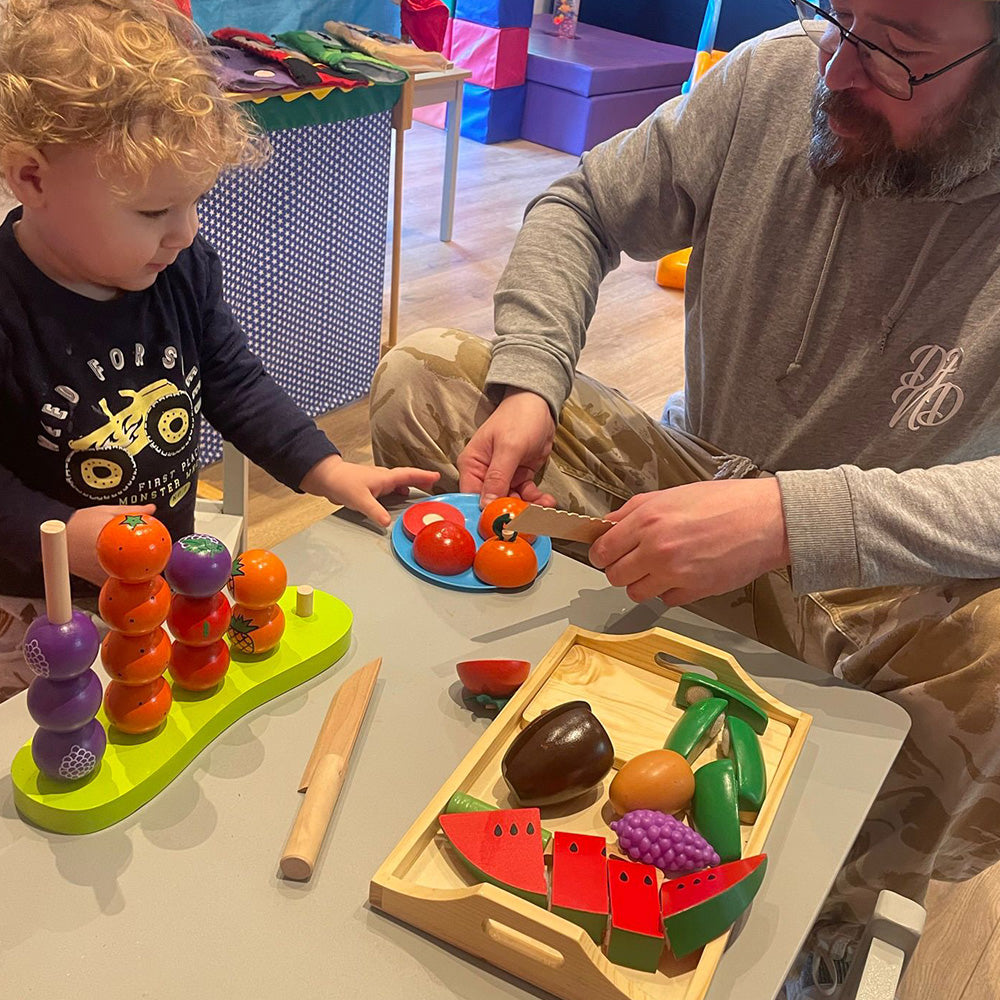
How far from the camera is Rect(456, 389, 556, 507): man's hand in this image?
107 cm

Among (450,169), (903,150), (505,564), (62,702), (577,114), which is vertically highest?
(903,150)

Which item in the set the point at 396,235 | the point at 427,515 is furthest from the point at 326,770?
the point at 396,235

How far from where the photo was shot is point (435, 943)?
0.64 m

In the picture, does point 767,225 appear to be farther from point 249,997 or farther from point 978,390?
point 249,997

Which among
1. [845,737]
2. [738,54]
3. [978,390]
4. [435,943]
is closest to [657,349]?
[738,54]

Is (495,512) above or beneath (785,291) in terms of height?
beneath

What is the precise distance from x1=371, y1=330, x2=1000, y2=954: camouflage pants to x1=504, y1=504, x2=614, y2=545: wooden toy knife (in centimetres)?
25

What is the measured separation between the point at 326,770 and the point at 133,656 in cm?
15

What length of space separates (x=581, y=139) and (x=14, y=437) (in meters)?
3.61

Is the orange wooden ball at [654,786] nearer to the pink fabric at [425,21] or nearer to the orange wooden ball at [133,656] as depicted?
the orange wooden ball at [133,656]

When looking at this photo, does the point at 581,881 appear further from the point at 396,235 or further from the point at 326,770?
the point at 396,235

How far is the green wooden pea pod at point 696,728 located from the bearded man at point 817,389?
128 millimetres

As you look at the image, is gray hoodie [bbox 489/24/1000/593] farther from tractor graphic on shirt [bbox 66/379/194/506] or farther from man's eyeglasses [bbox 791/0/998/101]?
tractor graphic on shirt [bbox 66/379/194/506]

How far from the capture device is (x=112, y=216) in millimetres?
830
